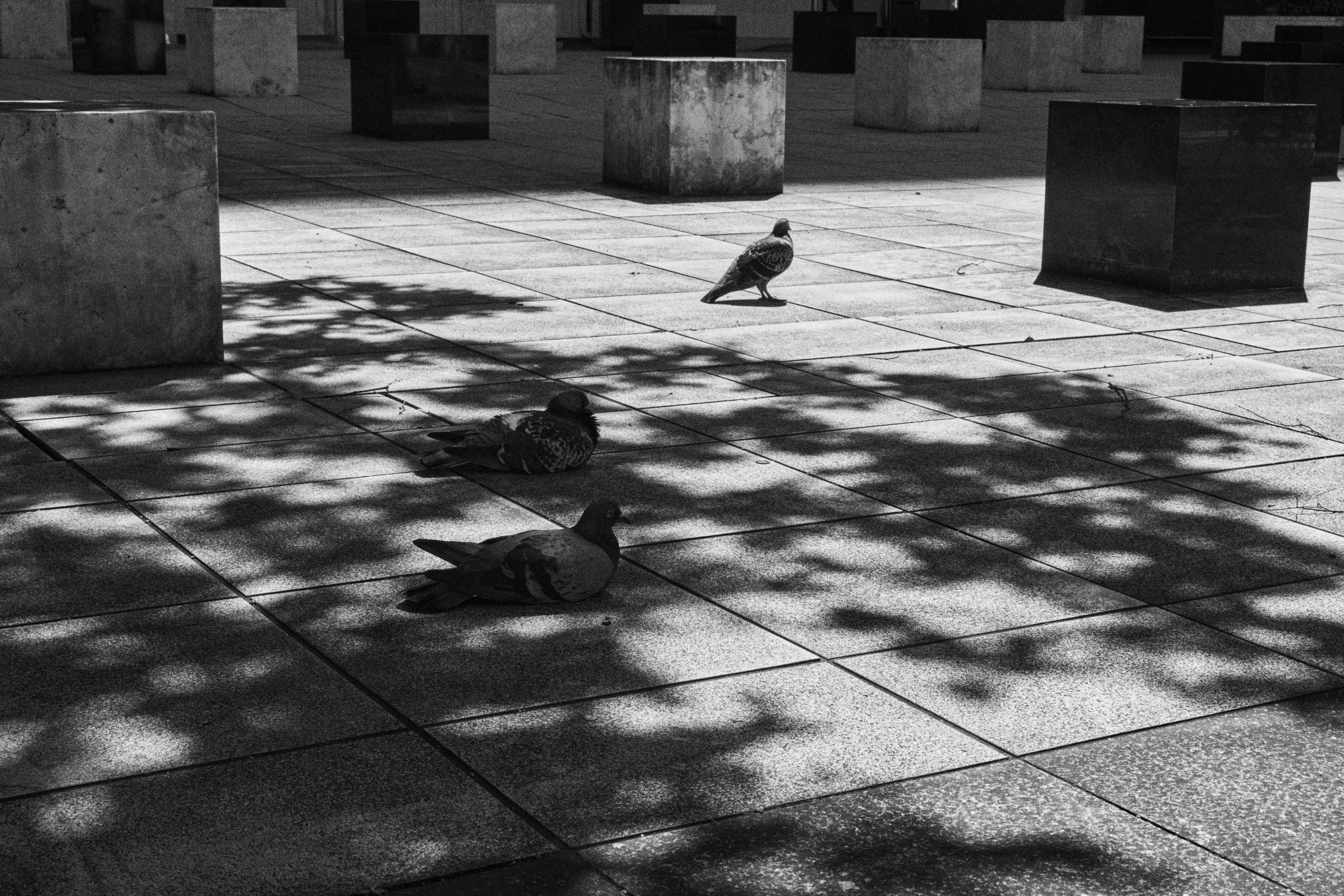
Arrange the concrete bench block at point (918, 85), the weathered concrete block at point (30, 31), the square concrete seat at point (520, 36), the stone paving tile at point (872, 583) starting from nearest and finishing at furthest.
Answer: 1. the stone paving tile at point (872, 583)
2. the concrete bench block at point (918, 85)
3. the square concrete seat at point (520, 36)
4. the weathered concrete block at point (30, 31)

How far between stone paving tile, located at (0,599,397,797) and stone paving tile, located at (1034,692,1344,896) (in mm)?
1810

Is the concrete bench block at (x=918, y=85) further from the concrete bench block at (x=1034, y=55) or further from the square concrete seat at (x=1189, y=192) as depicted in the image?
the square concrete seat at (x=1189, y=192)

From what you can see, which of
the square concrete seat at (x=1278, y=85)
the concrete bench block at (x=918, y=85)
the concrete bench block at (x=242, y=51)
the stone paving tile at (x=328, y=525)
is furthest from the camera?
the concrete bench block at (x=242, y=51)

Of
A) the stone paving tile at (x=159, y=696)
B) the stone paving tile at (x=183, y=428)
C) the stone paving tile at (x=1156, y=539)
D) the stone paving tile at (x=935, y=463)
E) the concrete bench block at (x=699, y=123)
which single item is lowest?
the stone paving tile at (x=159, y=696)

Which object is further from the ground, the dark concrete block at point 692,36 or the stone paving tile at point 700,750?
the dark concrete block at point 692,36

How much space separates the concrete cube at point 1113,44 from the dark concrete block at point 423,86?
19597 millimetres

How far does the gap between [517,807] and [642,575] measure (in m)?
1.68

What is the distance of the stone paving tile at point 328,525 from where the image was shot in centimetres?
554

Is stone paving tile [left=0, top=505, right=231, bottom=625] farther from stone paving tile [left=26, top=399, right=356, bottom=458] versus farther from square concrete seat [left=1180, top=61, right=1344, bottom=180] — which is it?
square concrete seat [left=1180, top=61, right=1344, bottom=180]

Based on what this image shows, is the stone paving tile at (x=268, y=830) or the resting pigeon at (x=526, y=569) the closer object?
the stone paving tile at (x=268, y=830)

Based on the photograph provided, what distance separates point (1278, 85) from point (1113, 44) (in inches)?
768

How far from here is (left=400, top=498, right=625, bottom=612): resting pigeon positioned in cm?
516

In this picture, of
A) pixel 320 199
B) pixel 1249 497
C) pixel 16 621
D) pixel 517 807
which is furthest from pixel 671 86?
pixel 517 807

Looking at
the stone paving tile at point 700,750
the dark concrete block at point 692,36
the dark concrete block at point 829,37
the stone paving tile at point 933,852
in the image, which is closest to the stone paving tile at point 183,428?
the stone paving tile at point 700,750
